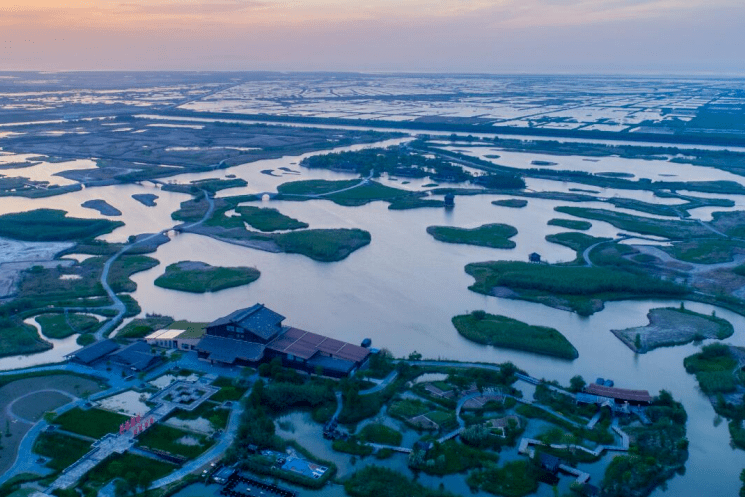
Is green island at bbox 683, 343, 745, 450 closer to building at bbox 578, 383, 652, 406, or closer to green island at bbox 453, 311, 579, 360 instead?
building at bbox 578, 383, 652, 406

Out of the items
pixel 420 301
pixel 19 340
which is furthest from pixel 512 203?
pixel 19 340

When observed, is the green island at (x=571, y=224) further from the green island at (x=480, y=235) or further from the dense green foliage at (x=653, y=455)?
the dense green foliage at (x=653, y=455)

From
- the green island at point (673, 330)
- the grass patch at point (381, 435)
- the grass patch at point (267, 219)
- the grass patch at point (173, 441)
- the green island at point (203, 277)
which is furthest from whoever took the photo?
the grass patch at point (267, 219)

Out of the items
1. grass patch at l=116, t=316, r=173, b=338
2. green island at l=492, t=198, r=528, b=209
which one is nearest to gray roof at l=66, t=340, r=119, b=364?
grass patch at l=116, t=316, r=173, b=338

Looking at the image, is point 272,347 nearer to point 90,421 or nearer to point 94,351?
point 94,351

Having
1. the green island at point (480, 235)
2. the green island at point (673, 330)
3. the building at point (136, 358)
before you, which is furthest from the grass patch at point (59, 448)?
the green island at point (480, 235)

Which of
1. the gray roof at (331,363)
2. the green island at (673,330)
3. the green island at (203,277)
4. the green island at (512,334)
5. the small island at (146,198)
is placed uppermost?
the gray roof at (331,363)
